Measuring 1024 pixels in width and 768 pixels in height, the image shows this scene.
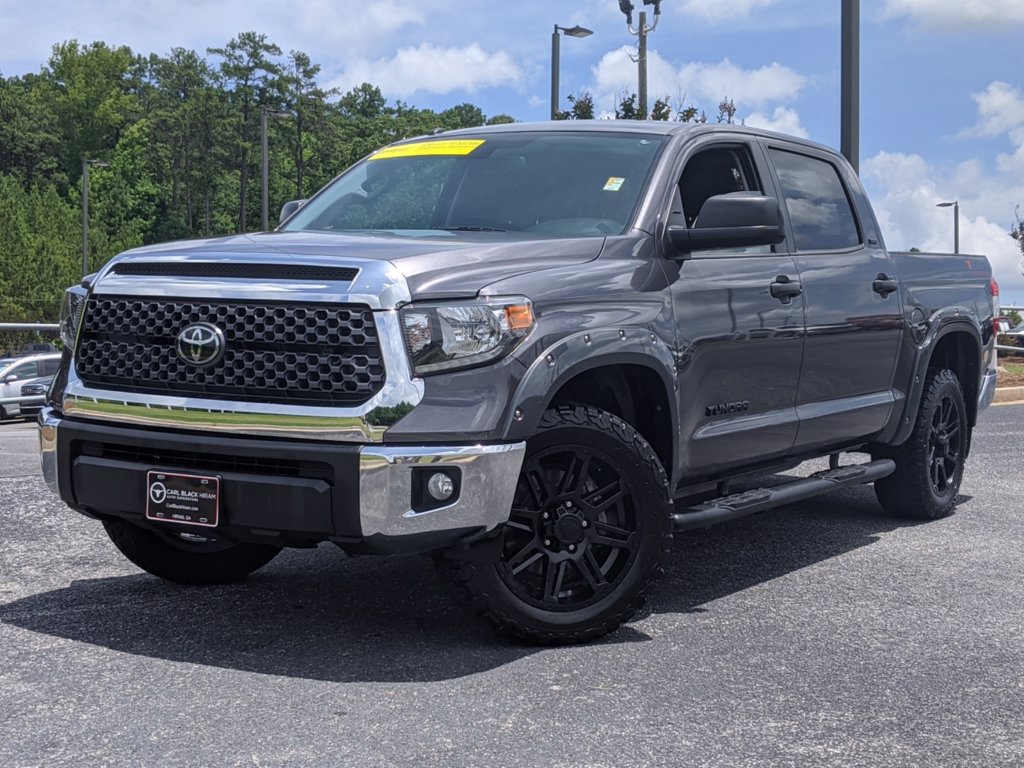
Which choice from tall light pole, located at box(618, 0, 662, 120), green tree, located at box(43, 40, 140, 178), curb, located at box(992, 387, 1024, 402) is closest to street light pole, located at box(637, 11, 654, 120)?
tall light pole, located at box(618, 0, 662, 120)

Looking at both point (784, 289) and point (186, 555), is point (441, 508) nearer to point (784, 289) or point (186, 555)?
point (186, 555)

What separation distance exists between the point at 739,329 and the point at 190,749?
9.60 feet

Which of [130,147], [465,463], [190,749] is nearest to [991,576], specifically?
[465,463]

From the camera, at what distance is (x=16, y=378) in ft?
91.8

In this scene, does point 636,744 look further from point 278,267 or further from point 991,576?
point 991,576

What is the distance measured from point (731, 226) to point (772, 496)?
4.08 feet

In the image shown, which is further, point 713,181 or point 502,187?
point 713,181

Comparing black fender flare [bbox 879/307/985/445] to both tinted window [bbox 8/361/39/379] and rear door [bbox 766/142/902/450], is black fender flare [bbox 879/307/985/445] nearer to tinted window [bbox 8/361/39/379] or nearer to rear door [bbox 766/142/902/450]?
rear door [bbox 766/142/902/450]

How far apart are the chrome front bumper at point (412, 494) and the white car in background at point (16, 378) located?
24576 mm

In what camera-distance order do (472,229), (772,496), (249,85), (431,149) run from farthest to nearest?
(249,85), (431,149), (772,496), (472,229)

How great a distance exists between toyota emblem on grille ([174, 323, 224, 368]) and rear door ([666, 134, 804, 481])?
1.79 metres

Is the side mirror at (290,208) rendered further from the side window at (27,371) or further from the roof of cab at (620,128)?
the side window at (27,371)

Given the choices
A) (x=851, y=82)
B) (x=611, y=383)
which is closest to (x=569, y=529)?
(x=611, y=383)

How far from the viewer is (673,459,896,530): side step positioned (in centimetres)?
539
